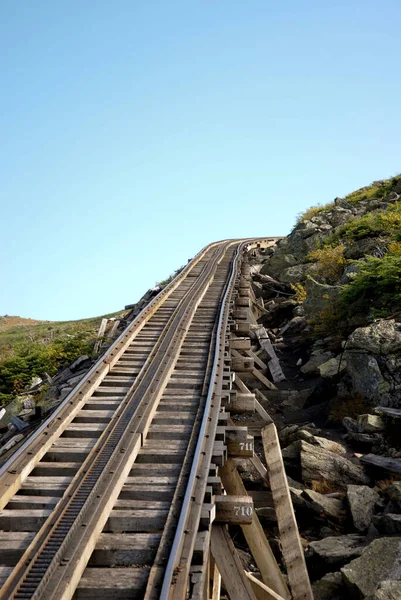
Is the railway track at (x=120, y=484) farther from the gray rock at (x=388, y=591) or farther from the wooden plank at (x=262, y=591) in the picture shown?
the gray rock at (x=388, y=591)

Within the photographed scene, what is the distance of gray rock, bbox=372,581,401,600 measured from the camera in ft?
20.5

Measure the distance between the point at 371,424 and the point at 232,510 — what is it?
230 inches

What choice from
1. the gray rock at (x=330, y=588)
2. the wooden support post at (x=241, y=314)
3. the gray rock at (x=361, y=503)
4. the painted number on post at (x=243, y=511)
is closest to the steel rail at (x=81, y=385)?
the wooden support post at (x=241, y=314)

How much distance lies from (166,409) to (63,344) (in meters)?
13.8

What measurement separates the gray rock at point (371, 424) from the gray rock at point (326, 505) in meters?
2.53

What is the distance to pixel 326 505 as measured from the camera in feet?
32.3

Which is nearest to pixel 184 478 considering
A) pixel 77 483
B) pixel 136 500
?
pixel 136 500

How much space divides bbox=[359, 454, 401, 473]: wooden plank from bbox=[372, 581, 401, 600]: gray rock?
4205mm

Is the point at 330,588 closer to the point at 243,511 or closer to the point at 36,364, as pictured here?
the point at 243,511

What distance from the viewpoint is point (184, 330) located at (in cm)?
1509

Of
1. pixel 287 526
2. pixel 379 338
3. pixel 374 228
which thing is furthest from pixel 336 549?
pixel 374 228

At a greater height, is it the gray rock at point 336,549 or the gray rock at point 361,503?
the gray rock at point 361,503

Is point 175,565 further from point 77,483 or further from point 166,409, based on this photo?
point 166,409

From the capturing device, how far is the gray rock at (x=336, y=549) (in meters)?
8.34
